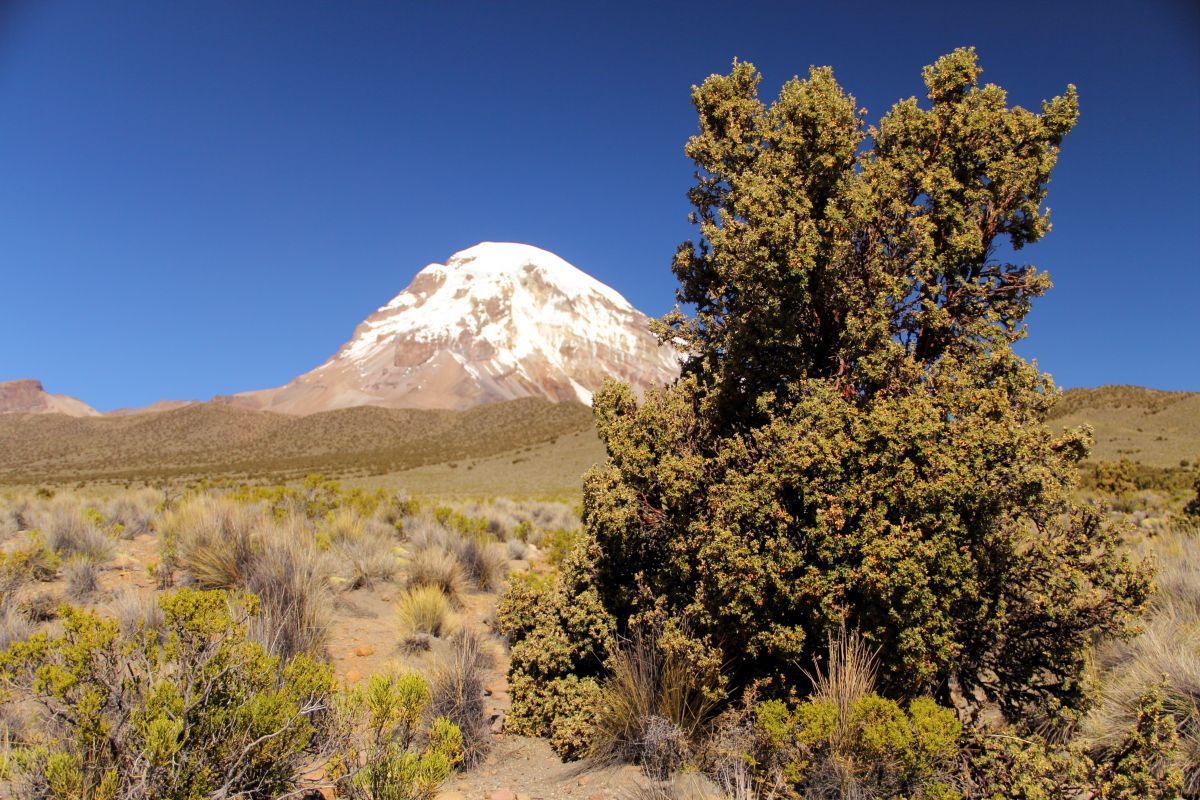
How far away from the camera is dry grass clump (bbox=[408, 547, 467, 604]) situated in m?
9.91

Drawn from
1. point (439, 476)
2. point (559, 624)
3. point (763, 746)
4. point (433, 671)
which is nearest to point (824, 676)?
point (763, 746)

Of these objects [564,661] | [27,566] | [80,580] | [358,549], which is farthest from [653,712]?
[27,566]

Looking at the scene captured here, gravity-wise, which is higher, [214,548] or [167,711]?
[214,548]

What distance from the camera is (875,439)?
4602 mm

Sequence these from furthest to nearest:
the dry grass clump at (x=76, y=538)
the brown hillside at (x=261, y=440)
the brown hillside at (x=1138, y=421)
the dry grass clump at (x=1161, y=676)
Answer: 1. the brown hillside at (x=261, y=440)
2. the brown hillside at (x=1138, y=421)
3. the dry grass clump at (x=76, y=538)
4. the dry grass clump at (x=1161, y=676)

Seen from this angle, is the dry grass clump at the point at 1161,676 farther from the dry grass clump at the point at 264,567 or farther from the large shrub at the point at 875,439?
the dry grass clump at the point at 264,567

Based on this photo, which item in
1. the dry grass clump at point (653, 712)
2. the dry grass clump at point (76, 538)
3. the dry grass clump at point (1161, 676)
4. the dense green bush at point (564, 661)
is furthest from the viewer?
the dry grass clump at point (76, 538)

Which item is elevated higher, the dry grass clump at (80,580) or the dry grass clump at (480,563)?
the dry grass clump at (80,580)

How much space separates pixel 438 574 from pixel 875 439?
285 inches

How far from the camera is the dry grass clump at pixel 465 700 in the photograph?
5.55 metres

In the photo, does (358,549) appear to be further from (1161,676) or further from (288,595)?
(1161,676)

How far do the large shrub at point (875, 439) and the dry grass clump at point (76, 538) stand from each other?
719cm

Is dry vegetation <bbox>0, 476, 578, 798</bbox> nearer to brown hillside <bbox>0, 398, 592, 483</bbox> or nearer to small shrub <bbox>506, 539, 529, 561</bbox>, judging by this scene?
small shrub <bbox>506, 539, 529, 561</bbox>

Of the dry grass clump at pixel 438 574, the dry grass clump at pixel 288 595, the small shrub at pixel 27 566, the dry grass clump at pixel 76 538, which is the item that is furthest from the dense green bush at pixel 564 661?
the dry grass clump at pixel 76 538
